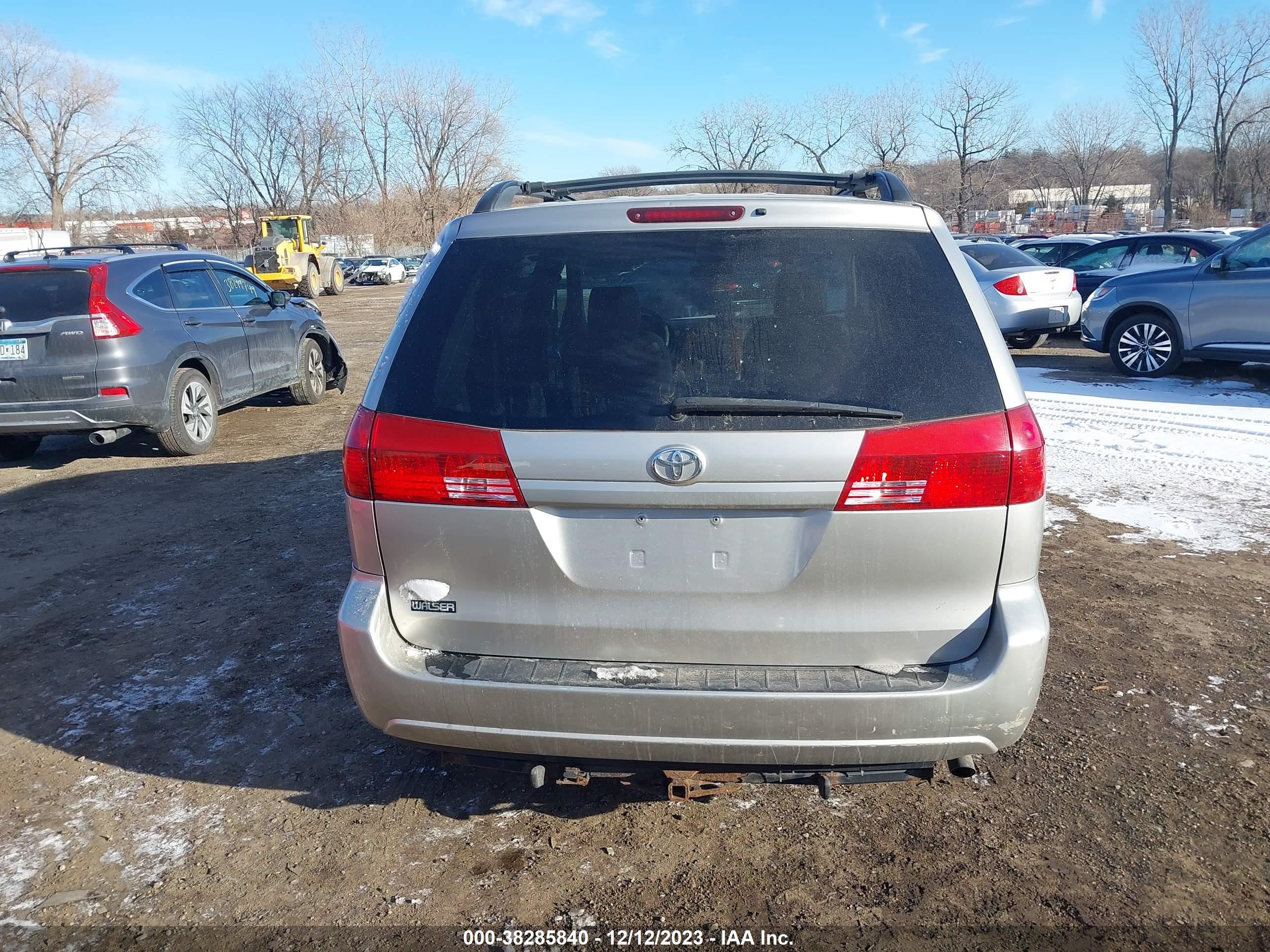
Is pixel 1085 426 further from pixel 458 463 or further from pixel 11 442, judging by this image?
pixel 11 442

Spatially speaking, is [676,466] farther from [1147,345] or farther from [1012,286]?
[1012,286]

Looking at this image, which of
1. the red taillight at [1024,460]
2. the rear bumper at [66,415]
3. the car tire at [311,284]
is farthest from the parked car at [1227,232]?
the car tire at [311,284]

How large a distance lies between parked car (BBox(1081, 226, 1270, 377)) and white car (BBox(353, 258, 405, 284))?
40925 millimetres

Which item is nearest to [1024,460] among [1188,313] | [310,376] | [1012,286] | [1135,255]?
[310,376]

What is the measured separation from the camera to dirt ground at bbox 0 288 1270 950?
2.58m

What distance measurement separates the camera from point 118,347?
7457 millimetres

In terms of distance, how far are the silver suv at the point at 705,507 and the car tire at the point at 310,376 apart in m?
8.48

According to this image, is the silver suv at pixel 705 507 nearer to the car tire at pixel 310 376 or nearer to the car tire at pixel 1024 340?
the car tire at pixel 310 376

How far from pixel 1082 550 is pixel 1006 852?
303cm

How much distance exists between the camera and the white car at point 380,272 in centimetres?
4738

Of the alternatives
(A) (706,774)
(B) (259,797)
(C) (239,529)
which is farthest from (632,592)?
(C) (239,529)

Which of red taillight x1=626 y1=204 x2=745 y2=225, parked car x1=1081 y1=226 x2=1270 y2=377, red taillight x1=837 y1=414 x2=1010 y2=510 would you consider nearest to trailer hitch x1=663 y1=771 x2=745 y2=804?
red taillight x1=837 y1=414 x2=1010 y2=510

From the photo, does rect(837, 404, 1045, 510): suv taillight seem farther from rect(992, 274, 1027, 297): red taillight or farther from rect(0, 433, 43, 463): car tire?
rect(992, 274, 1027, 297): red taillight

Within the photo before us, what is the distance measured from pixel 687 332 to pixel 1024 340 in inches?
509
